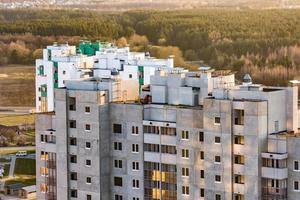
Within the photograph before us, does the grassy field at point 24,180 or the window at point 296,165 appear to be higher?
the window at point 296,165

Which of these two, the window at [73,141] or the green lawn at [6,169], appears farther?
the green lawn at [6,169]

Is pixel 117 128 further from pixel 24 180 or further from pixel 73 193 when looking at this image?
pixel 24 180

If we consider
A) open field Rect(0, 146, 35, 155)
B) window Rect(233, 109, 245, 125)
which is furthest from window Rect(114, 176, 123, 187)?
open field Rect(0, 146, 35, 155)

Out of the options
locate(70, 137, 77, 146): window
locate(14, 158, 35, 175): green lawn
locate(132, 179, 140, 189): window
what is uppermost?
locate(70, 137, 77, 146): window

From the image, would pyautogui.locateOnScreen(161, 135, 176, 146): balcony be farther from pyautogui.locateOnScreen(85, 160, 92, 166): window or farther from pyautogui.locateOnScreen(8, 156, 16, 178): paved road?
pyautogui.locateOnScreen(8, 156, 16, 178): paved road

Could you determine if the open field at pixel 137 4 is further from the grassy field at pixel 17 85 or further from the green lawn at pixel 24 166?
the green lawn at pixel 24 166

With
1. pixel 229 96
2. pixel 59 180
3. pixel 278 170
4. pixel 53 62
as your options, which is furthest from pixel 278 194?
pixel 53 62

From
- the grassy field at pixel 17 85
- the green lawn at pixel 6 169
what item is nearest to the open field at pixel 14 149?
the green lawn at pixel 6 169
